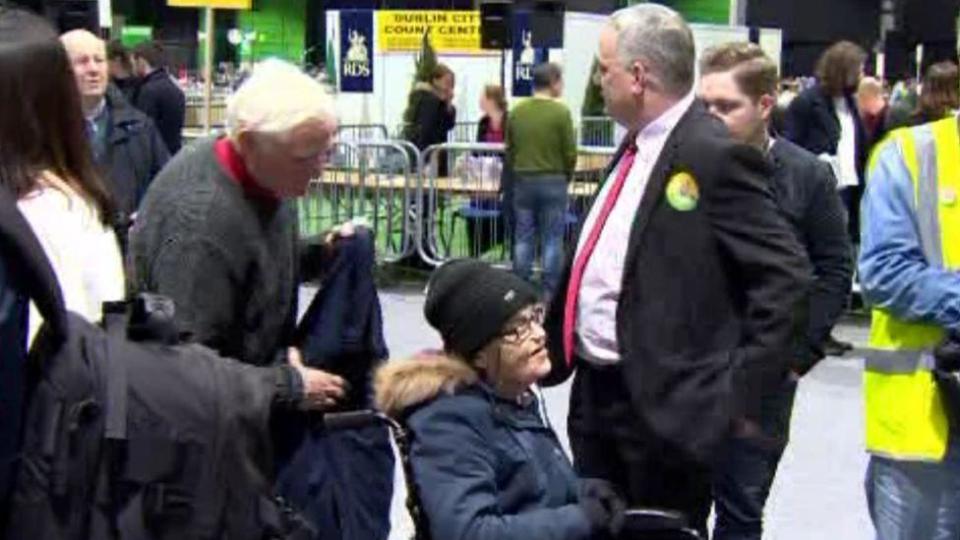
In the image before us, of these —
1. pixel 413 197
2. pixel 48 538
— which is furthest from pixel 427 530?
pixel 413 197

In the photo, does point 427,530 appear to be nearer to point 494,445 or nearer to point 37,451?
point 494,445

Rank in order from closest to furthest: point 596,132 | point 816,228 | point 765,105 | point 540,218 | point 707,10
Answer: point 765,105 < point 816,228 < point 540,218 < point 596,132 < point 707,10

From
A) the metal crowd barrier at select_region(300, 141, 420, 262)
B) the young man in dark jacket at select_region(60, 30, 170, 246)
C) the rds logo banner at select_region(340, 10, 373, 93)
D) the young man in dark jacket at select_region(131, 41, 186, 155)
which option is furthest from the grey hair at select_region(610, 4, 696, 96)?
the rds logo banner at select_region(340, 10, 373, 93)

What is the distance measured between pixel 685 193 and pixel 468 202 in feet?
34.5

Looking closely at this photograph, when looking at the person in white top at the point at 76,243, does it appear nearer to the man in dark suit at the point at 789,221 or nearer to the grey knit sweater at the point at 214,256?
→ the grey knit sweater at the point at 214,256

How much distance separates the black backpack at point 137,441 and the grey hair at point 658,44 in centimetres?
182

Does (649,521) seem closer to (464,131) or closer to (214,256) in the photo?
(214,256)

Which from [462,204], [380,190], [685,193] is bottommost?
[462,204]

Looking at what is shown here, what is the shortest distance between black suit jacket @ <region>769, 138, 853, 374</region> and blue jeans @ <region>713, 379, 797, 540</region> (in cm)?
17

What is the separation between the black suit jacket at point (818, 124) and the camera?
12.7 meters

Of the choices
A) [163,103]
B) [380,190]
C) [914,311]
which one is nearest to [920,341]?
[914,311]

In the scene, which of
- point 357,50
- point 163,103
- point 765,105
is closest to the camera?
point 765,105

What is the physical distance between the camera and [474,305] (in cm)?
381

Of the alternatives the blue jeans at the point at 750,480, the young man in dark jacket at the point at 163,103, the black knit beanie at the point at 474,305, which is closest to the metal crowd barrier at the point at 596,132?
the young man in dark jacket at the point at 163,103
